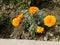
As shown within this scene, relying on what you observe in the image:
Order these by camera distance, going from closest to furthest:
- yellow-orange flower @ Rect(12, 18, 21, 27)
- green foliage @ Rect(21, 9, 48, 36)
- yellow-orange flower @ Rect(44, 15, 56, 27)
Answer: yellow-orange flower @ Rect(44, 15, 56, 27) < green foliage @ Rect(21, 9, 48, 36) < yellow-orange flower @ Rect(12, 18, 21, 27)

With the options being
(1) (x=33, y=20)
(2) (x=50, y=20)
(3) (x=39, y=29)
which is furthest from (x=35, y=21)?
(2) (x=50, y=20)

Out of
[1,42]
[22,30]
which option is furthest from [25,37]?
[1,42]

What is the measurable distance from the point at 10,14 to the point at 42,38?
2.99 feet

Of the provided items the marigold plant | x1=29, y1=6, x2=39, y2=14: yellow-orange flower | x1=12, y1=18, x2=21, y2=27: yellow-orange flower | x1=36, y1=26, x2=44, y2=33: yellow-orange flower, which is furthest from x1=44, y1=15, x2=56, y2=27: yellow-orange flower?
x1=12, y1=18, x2=21, y2=27: yellow-orange flower

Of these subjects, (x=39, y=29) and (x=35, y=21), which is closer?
(x=39, y=29)

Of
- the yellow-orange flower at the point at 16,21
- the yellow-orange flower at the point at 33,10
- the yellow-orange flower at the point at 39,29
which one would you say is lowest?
the yellow-orange flower at the point at 39,29

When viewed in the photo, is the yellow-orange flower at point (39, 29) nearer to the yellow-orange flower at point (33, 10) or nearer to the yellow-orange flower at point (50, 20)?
the yellow-orange flower at point (50, 20)

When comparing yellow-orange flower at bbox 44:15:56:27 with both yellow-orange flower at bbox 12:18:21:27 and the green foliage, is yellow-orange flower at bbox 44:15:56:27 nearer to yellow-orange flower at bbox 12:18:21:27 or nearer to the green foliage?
the green foliage

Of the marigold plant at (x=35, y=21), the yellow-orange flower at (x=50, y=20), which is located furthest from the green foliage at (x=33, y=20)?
the yellow-orange flower at (x=50, y=20)

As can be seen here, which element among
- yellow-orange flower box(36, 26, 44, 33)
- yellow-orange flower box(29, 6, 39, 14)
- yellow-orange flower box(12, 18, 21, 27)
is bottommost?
yellow-orange flower box(36, 26, 44, 33)

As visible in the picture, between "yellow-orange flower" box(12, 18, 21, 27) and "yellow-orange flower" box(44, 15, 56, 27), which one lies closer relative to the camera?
"yellow-orange flower" box(44, 15, 56, 27)

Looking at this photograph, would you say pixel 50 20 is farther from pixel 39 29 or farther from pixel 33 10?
pixel 33 10

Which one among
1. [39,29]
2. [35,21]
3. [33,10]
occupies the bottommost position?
[39,29]

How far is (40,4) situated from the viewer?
607 centimetres
